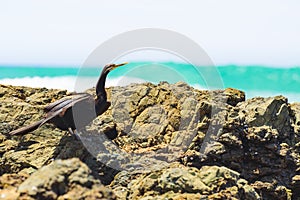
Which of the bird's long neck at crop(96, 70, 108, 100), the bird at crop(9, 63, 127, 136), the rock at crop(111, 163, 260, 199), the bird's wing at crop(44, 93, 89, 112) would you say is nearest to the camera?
the rock at crop(111, 163, 260, 199)

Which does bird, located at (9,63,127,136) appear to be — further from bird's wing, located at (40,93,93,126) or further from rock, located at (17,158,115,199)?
rock, located at (17,158,115,199)

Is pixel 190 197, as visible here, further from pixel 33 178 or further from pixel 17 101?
pixel 17 101

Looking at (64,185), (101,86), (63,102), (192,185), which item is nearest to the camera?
(64,185)

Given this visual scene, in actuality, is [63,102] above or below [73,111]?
above

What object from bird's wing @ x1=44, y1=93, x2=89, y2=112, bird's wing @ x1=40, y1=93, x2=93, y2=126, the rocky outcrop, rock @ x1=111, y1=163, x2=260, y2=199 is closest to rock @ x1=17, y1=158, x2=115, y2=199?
rock @ x1=111, y1=163, x2=260, y2=199

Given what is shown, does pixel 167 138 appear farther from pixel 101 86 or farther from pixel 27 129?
pixel 27 129

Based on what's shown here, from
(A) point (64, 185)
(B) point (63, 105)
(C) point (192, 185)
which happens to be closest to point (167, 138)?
(B) point (63, 105)

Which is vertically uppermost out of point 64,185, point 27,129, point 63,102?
point 63,102

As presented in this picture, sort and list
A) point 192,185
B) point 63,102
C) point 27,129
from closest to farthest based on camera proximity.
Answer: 1. point 192,185
2. point 27,129
3. point 63,102

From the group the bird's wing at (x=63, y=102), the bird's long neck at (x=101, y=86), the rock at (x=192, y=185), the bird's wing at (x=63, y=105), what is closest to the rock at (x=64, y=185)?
the rock at (x=192, y=185)
